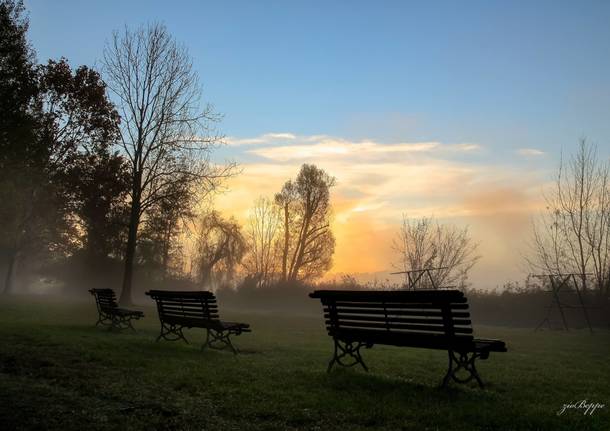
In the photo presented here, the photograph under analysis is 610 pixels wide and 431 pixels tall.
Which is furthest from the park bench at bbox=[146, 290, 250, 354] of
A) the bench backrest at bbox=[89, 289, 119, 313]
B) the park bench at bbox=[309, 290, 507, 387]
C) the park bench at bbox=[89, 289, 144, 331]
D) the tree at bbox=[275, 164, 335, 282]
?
the tree at bbox=[275, 164, 335, 282]

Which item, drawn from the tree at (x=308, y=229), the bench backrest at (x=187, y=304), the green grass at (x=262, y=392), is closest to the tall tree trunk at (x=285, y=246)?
the tree at (x=308, y=229)

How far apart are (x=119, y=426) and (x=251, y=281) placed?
43902 mm

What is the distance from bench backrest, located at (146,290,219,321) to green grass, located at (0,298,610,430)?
88 centimetres

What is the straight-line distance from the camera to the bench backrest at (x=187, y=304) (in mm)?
10422

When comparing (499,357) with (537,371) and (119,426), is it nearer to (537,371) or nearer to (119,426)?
(537,371)

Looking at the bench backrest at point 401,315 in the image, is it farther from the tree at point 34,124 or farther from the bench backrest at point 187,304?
the tree at point 34,124

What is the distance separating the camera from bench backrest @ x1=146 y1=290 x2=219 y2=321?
1042cm

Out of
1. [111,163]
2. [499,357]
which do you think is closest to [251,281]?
[111,163]

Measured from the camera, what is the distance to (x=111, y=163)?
2800 centimetres

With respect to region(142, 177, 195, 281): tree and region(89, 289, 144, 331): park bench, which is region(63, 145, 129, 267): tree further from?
region(89, 289, 144, 331): park bench

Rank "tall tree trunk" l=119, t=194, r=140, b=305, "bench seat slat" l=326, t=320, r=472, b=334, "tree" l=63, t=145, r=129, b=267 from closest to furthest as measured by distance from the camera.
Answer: "bench seat slat" l=326, t=320, r=472, b=334
"tree" l=63, t=145, r=129, b=267
"tall tree trunk" l=119, t=194, r=140, b=305

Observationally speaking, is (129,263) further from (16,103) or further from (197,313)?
(197,313)

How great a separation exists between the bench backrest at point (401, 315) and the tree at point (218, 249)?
46.5m

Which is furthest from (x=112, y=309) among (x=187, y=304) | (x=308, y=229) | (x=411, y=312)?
(x=308, y=229)
